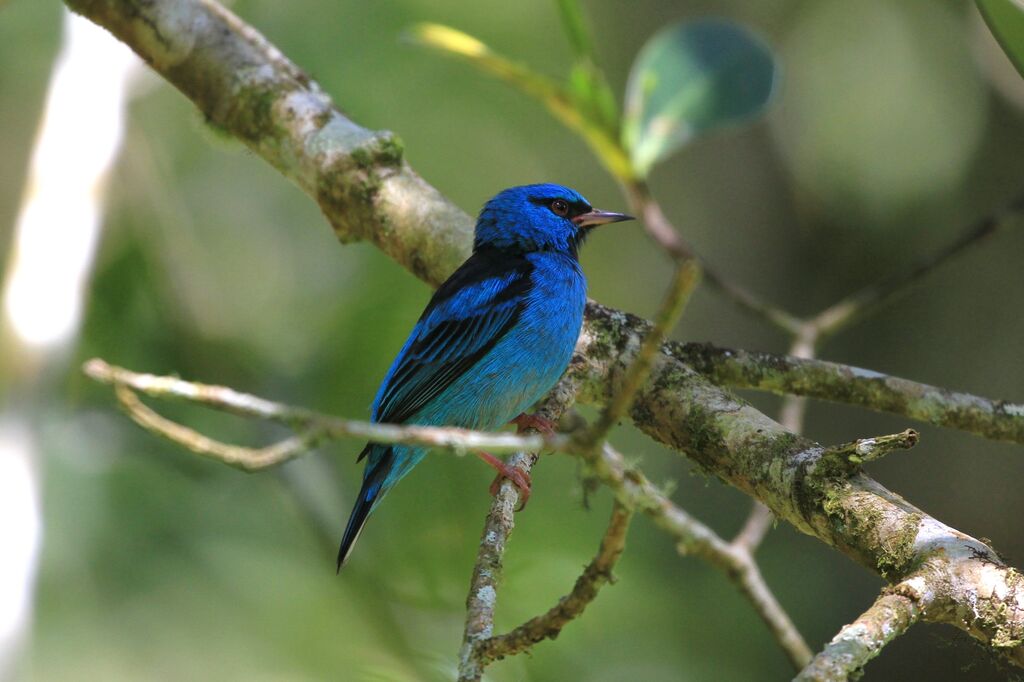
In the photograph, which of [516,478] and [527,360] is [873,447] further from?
[527,360]

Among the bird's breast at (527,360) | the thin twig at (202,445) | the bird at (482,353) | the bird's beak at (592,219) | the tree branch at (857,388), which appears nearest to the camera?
the thin twig at (202,445)

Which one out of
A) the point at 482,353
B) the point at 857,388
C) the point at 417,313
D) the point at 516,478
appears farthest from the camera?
the point at 417,313

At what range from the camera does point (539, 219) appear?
514cm

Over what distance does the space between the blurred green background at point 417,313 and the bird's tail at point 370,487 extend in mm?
550

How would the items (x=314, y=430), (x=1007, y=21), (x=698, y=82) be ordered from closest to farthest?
1. (x=314, y=430)
2. (x=1007, y=21)
3. (x=698, y=82)

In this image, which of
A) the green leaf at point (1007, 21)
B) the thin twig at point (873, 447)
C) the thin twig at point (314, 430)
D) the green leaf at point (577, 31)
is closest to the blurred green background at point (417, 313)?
the thin twig at point (873, 447)

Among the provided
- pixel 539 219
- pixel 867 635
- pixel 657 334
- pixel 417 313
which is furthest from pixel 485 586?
pixel 417 313

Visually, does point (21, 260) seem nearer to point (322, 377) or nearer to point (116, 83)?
point (116, 83)

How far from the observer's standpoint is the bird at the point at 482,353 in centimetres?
403

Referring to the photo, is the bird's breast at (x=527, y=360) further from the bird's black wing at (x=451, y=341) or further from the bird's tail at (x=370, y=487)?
the bird's tail at (x=370, y=487)

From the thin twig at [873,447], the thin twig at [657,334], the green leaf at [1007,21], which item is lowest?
the thin twig at [657,334]

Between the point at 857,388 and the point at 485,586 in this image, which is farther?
the point at 857,388

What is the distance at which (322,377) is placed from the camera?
5777mm

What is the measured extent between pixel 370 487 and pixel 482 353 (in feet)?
2.46
